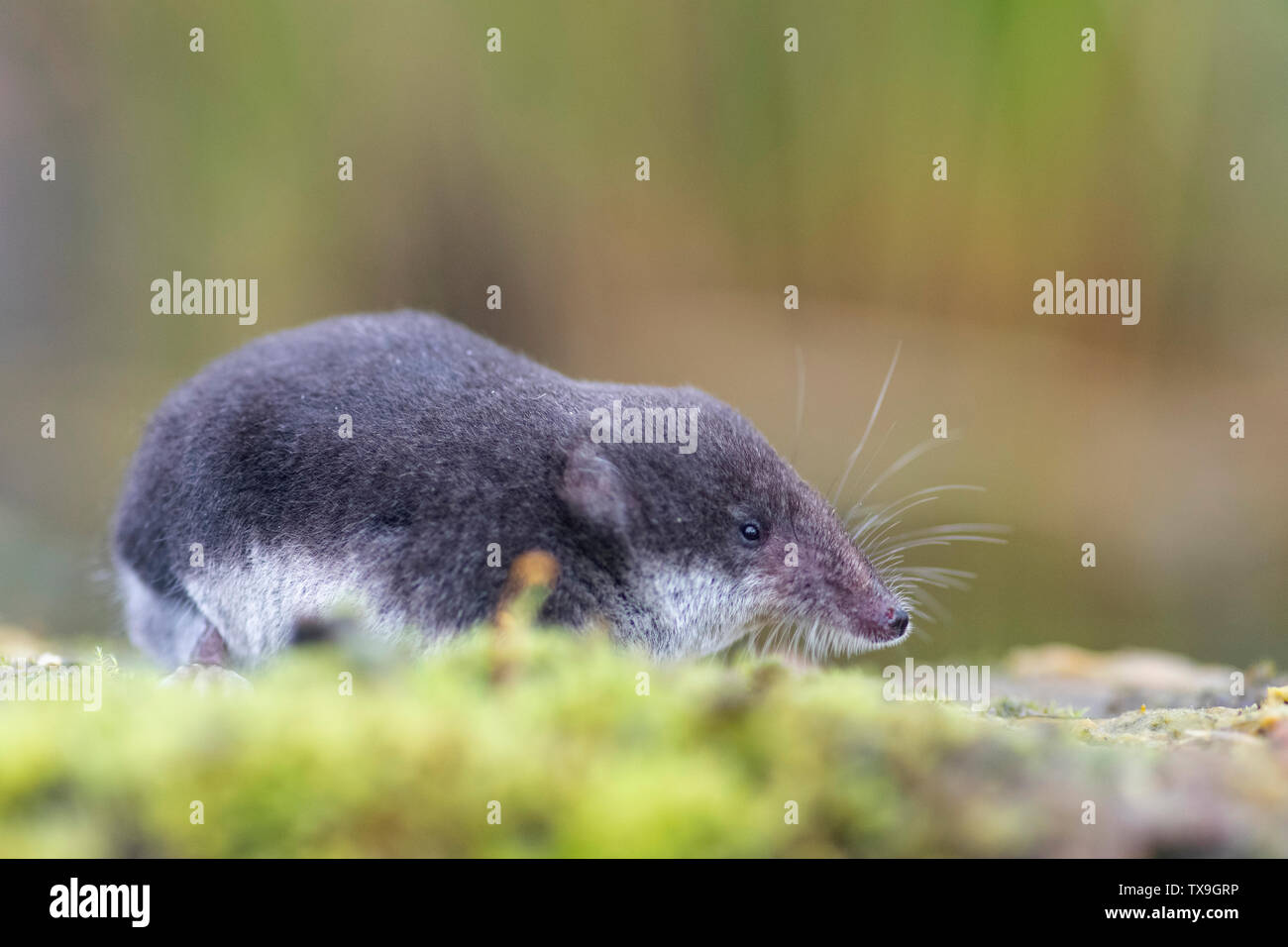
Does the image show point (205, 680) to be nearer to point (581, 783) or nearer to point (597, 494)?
point (597, 494)

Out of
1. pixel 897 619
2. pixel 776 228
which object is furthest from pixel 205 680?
pixel 776 228

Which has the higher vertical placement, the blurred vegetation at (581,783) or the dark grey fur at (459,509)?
the dark grey fur at (459,509)

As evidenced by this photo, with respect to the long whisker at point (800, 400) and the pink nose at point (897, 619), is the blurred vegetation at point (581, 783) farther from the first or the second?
the long whisker at point (800, 400)

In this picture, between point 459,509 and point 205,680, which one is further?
point 459,509

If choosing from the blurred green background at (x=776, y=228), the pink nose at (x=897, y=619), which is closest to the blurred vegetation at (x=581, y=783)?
the pink nose at (x=897, y=619)

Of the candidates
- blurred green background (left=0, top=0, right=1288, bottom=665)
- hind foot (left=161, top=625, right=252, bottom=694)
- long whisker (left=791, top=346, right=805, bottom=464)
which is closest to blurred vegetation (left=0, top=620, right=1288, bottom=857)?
hind foot (left=161, top=625, right=252, bottom=694)
